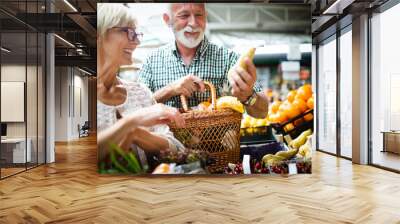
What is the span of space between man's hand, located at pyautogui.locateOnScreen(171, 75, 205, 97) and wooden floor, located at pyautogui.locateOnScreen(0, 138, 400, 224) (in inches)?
49.8

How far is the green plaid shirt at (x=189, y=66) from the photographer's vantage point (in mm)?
6062

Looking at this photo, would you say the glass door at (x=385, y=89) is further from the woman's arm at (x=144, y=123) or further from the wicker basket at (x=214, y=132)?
the woman's arm at (x=144, y=123)

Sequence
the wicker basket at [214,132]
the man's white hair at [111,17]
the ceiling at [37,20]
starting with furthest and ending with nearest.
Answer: the ceiling at [37,20], the man's white hair at [111,17], the wicker basket at [214,132]

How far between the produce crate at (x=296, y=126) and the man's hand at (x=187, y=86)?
1252mm

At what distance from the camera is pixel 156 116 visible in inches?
237

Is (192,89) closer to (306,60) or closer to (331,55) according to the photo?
(306,60)

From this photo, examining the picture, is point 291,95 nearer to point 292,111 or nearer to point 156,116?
point 292,111

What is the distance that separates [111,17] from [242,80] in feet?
6.94

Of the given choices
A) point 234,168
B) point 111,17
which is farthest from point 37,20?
point 234,168

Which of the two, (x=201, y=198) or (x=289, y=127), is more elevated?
(x=289, y=127)

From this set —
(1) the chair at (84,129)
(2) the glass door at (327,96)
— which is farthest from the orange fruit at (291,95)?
(1) the chair at (84,129)

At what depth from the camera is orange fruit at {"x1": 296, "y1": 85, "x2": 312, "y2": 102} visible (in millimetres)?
6188

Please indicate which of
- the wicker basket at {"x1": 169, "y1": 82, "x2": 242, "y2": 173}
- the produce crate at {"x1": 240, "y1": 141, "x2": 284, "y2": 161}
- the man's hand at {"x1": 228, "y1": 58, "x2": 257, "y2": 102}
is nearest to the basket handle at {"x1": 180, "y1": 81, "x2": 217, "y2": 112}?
the wicker basket at {"x1": 169, "y1": 82, "x2": 242, "y2": 173}

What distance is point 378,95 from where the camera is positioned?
297 inches
